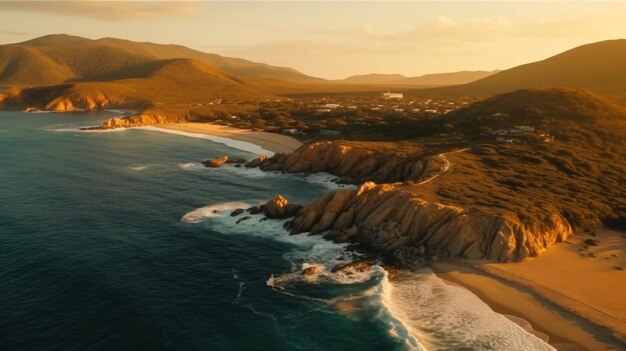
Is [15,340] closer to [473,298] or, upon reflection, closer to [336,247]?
[336,247]

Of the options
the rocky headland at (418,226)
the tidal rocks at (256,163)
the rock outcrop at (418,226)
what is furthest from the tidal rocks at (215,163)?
the rock outcrop at (418,226)

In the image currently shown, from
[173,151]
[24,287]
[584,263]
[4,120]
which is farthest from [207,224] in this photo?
[4,120]

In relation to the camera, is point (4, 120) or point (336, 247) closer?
point (336, 247)

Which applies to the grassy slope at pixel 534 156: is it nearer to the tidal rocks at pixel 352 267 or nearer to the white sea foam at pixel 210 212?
the tidal rocks at pixel 352 267

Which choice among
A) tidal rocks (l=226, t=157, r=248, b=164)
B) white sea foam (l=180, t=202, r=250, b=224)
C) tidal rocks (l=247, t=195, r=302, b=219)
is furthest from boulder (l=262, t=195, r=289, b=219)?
Result: tidal rocks (l=226, t=157, r=248, b=164)

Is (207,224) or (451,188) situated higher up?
(451,188)
